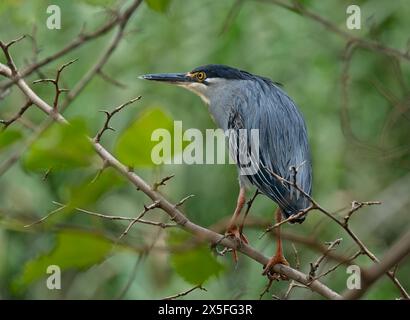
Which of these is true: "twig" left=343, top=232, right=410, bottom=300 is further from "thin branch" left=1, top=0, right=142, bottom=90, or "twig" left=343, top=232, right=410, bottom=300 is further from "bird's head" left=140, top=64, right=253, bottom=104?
"bird's head" left=140, top=64, right=253, bottom=104

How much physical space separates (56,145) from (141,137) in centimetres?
7

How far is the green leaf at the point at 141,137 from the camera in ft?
1.84

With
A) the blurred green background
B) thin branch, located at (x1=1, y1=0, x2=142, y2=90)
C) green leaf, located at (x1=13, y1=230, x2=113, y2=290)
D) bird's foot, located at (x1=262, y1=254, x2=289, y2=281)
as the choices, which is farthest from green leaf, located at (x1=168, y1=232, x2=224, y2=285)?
the blurred green background

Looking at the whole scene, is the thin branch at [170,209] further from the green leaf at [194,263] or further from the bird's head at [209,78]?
the bird's head at [209,78]

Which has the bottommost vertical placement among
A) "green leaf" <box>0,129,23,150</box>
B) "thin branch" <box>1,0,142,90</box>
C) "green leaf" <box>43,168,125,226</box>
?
"green leaf" <box>43,168,125,226</box>

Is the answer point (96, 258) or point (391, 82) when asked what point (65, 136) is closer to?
point (96, 258)

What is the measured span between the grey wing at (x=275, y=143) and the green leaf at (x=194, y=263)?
107cm

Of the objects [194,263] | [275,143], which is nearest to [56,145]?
[194,263]

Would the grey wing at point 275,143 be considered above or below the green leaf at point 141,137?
above

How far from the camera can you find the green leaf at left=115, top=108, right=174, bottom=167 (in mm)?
562

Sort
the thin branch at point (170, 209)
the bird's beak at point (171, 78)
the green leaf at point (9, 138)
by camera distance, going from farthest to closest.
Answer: the bird's beak at point (171, 78)
the thin branch at point (170, 209)
the green leaf at point (9, 138)

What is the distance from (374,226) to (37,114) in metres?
1.53

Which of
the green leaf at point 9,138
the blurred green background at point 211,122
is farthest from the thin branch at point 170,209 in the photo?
the blurred green background at point 211,122
